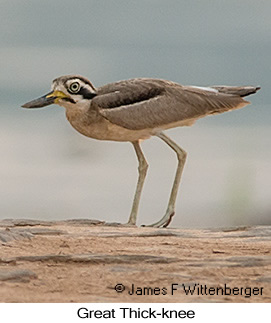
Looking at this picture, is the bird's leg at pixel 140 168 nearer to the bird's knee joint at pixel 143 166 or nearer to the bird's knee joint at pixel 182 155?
the bird's knee joint at pixel 143 166

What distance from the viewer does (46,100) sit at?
35.2ft

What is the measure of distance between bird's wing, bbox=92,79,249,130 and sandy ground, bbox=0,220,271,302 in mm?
1328

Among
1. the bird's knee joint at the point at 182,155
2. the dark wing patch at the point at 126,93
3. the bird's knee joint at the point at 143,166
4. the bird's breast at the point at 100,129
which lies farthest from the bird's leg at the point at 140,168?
the dark wing patch at the point at 126,93

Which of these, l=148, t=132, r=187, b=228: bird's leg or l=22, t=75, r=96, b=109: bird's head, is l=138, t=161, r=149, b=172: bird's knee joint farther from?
l=22, t=75, r=96, b=109: bird's head

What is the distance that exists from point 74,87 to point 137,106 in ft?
2.62

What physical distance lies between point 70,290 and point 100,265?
2.96 feet

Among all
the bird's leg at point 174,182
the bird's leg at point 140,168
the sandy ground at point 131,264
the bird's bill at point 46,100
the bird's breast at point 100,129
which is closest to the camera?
the sandy ground at point 131,264

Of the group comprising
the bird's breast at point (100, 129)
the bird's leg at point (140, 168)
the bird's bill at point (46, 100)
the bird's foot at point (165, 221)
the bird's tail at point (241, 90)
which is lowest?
the bird's foot at point (165, 221)

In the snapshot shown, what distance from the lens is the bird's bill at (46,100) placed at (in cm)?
1073

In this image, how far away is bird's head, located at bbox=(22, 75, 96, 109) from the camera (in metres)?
10.8

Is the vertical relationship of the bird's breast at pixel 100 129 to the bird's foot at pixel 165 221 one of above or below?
above

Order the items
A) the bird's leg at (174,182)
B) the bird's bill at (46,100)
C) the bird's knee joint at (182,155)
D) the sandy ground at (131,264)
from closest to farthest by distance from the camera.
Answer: the sandy ground at (131,264) → the bird's bill at (46,100) → the bird's leg at (174,182) → the bird's knee joint at (182,155)

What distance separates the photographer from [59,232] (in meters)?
10.1

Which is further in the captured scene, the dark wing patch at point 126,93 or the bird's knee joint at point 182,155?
the bird's knee joint at point 182,155
